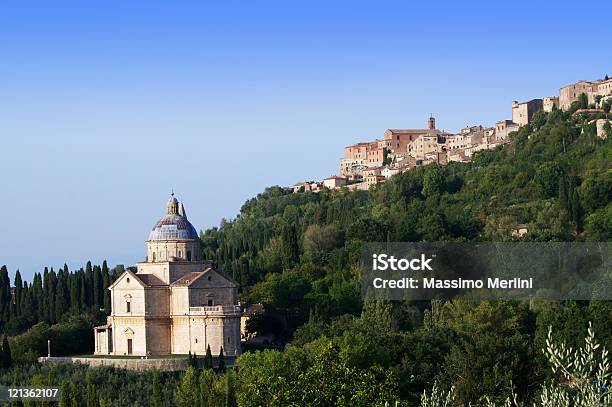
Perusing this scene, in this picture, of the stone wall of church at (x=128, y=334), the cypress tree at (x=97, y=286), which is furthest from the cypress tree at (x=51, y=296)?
the stone wall of church at (x=128, y=334)

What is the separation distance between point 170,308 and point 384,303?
933 cm

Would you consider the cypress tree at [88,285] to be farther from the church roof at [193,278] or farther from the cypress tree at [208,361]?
the cypress tree at [208,361]

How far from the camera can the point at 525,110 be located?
354ft

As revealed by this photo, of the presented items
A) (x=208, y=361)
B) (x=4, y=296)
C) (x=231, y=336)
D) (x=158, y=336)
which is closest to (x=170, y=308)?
(x=158, y=336)

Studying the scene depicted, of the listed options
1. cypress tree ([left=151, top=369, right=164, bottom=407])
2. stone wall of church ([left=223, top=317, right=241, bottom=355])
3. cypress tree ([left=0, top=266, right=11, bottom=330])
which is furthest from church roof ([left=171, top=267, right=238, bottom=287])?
cypress tree ([left=151, top=369, right=164, bottom=407])

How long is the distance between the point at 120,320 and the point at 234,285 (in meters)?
5.10

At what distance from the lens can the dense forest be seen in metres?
40.8

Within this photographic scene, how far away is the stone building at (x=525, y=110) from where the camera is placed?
107875mm

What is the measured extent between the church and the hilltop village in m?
46.9

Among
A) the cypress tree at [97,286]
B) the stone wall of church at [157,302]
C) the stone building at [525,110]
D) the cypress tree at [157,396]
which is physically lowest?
the cypress tree at [157,396]

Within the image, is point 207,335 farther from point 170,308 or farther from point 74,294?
point 74,294

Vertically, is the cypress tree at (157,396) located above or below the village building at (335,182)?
below

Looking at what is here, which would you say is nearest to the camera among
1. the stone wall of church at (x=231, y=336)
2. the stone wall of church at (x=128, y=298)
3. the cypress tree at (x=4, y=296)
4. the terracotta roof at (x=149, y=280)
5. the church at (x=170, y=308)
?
the stone wall of church at (x=231, y=336)

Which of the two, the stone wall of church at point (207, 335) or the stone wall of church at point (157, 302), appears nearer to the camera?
the stone wall of church at point (207, 335)
